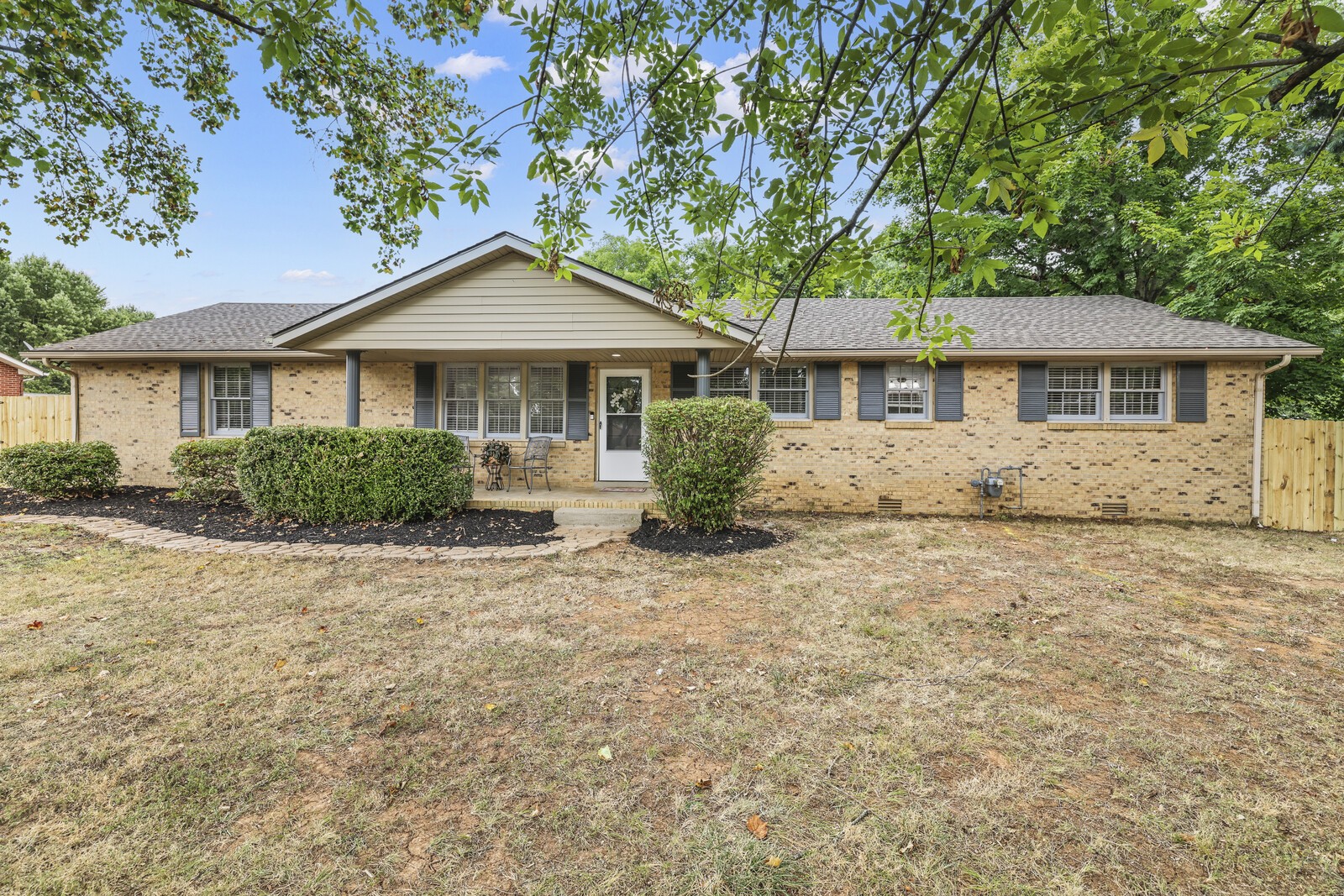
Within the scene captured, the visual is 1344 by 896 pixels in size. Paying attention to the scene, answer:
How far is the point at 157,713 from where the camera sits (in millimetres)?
2723

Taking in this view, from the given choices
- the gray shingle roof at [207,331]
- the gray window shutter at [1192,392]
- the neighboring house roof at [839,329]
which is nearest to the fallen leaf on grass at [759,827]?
the neighboring house roof at [839,329]

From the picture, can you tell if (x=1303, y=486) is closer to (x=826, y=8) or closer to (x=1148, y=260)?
(x=1148, y=260)

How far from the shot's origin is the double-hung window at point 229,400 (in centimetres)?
1027

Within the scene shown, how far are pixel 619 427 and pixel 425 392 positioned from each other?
3.65 m

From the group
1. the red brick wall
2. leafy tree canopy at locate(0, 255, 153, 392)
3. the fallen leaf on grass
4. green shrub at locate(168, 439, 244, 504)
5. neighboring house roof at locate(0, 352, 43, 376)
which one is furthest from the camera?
leafy tree canopy at locate(0, 255, 153, 392)

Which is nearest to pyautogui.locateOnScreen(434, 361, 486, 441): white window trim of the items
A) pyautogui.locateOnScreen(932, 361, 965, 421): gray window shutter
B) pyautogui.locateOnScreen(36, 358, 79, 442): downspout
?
pyautogui.locateOnScreen(36, 358, 79, 442): downspout

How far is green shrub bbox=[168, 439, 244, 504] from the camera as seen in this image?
8102 mm

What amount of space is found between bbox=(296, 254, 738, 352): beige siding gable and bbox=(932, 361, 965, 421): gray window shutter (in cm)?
378

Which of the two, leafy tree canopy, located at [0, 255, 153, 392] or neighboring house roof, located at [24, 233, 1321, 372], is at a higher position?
leafy tree canopy, located at [0, 255, 153, 392]

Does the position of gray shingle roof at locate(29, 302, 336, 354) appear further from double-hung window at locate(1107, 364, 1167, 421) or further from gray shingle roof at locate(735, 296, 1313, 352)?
double-hung window at locate(1107, 364, 1167, 421)

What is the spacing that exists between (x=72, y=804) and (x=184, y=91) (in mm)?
5486

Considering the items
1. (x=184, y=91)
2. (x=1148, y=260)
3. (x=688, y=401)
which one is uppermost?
(x=1148, y=260)

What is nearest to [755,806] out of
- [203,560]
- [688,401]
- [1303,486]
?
[688,401]

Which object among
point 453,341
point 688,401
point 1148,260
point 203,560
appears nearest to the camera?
point 203,560
